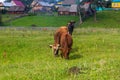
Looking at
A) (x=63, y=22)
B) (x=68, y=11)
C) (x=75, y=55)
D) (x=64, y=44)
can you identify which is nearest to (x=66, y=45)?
(x=64, y=44)

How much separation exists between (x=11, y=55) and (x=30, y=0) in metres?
113

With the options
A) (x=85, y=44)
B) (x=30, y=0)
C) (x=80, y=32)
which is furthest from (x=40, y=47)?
(x=30, y=0)

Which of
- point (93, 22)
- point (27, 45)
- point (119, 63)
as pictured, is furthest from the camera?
point (93, 22)

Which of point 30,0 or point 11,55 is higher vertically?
point 11,55

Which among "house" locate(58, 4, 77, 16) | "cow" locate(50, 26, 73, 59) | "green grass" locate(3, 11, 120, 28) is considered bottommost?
"house" locate(58, 4, 77, 16)

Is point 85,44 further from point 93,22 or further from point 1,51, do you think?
point 93,22

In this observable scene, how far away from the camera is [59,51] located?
64.2ft

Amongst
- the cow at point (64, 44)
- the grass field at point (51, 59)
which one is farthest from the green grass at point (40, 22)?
the cow at point (64, 44)

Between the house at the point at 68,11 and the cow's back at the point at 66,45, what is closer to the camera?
the cow's back at the point at 66,45

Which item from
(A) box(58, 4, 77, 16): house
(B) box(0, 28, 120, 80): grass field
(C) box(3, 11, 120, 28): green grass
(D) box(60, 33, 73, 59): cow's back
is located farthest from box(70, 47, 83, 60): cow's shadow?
(A) box(58, 4, 77, 16): house

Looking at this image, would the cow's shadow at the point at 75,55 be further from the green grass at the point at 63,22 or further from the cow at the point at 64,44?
the green grass at the point at 63,22

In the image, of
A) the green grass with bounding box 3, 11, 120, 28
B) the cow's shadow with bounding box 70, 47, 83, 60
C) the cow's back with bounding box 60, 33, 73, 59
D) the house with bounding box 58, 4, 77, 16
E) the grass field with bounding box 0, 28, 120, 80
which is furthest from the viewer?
the house with bounding box 58, 4, 77, 16

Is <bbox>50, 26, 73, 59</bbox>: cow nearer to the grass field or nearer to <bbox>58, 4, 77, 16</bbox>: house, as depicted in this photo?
the grass field

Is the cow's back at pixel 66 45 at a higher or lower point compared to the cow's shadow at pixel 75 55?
higher
